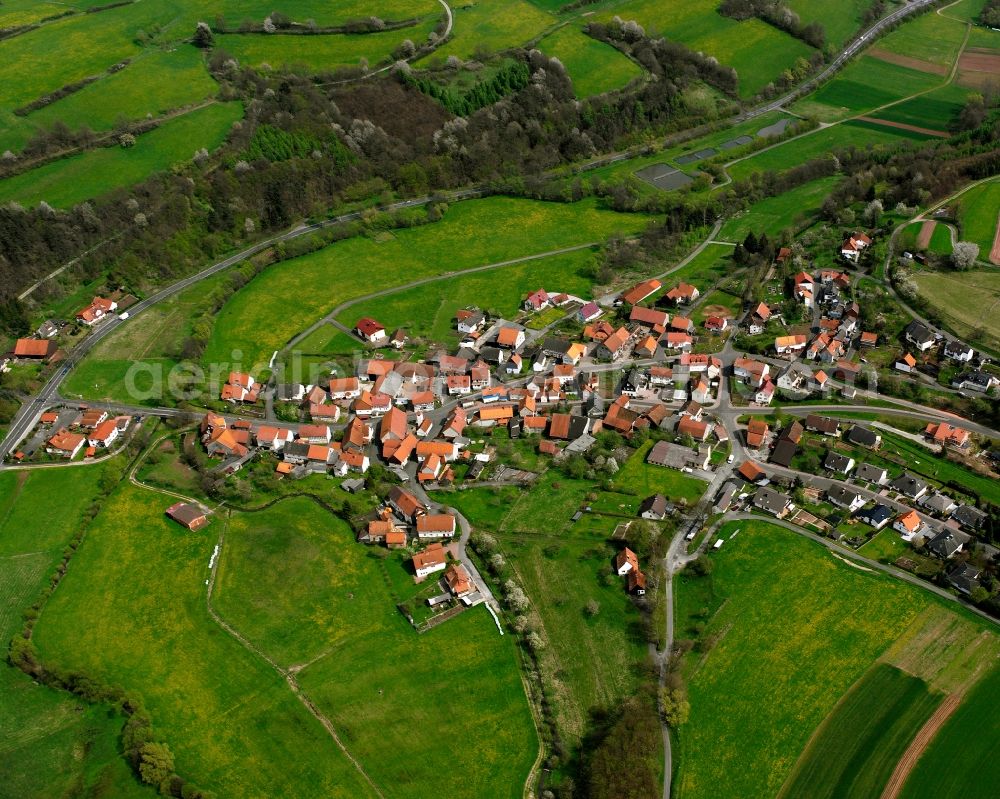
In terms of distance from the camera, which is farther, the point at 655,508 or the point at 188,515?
the point at 188,515

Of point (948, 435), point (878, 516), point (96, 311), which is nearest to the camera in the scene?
point (878, 516)

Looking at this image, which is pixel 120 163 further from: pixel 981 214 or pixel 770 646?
pixel 981 214

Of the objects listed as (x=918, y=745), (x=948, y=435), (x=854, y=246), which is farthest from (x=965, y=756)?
(x=854, y=246)

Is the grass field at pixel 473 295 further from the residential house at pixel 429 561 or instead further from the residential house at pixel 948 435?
the residential house at pixel 948 435

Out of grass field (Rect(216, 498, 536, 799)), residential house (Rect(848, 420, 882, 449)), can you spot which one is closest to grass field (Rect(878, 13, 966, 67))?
residential house (Rect(848, 420, 882, 449))

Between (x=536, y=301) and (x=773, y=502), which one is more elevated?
(x=773, y=502)

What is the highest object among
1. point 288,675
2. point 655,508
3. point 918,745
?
point 918,745

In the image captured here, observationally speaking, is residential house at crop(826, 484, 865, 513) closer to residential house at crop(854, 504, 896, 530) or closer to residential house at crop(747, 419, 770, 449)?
residential house at crop(854, 504, 896, 530)
